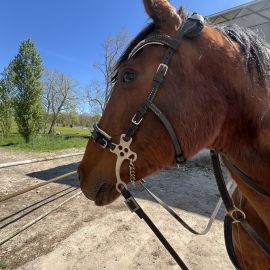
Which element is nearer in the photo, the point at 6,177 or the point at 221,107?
the point at 221,107

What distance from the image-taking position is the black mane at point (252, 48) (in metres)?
1.26

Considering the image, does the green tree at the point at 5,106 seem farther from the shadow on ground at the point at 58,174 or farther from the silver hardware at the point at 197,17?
the silver hardware at the point at 197,17

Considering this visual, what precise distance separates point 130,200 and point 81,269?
8.01ft

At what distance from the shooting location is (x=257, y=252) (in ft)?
5.09

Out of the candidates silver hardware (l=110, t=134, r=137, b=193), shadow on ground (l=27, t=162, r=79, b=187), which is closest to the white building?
shadow on ground (l=27, t=162, r=79, b=187)

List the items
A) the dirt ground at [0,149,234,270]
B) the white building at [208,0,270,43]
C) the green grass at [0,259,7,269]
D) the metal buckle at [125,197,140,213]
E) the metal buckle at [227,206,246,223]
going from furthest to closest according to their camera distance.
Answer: the white building at [208,0,270,43], the dirt ground at [0,149,234,270], the green grass at [0,259,7,269], the metal buckle at [227,206,246,223], the metal buckle at [125,197,140,213]

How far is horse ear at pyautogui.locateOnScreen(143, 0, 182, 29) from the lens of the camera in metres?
1.28

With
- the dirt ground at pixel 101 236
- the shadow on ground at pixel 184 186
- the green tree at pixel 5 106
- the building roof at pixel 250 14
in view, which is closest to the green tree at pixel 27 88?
the green tree at pixel 5 106

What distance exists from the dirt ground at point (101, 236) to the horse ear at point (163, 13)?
3146 millimetres

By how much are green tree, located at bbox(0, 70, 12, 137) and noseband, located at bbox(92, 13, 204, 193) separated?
954 inches

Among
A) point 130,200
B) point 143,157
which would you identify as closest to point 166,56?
point 143,157

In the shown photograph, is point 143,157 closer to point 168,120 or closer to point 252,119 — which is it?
point 168,120

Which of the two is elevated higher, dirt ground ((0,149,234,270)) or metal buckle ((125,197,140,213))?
metal buckle ((125,197,140,213))

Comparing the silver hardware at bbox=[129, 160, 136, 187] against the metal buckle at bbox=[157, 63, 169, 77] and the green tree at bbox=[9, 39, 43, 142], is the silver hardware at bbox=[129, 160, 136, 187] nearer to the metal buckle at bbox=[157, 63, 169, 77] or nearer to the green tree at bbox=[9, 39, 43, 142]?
the metal buckle at bbox=[157, 63, 169, 77]
